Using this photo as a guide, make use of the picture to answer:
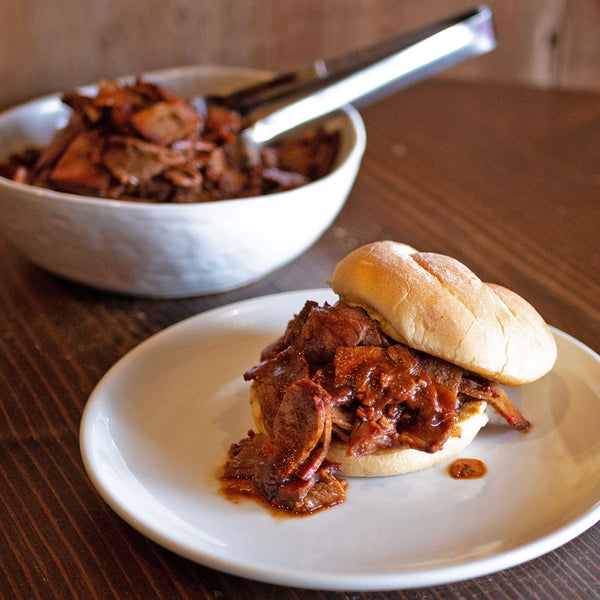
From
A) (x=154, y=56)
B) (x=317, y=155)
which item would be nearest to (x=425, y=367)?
(x=317, y=155)

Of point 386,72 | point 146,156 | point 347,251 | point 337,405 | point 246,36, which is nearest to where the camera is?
point 337,405

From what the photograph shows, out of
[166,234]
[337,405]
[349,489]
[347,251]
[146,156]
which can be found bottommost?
[347,251]

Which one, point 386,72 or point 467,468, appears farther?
point 386,72

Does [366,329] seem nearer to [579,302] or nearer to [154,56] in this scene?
[579,302]

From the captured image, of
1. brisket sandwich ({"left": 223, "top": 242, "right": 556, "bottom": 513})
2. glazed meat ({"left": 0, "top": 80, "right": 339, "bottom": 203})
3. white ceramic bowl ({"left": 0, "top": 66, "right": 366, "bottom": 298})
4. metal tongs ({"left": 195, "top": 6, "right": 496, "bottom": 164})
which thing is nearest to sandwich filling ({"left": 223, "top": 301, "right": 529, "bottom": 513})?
brisket sandwich ({"left": 223, "top": 242, "right": 556, "bottom": 513})

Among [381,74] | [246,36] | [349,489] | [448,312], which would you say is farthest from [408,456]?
[246,36]

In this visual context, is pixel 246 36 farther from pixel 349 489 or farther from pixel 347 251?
pixel 349 489

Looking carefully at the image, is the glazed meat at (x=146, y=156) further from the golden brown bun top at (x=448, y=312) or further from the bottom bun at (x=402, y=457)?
the bottom bun at (x=402, y=457)
